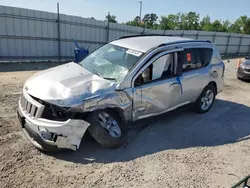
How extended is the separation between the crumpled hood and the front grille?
0.12 metres

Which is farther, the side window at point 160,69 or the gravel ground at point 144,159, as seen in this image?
the side window at point 160,69

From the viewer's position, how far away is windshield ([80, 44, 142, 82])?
3.95 m

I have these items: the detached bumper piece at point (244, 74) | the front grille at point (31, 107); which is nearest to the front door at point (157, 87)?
the front grille at point (31, 107)

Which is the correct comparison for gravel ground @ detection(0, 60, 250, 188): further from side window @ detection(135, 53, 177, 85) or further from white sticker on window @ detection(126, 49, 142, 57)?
white sticker on window @ detection(126, 49, 142, 57)

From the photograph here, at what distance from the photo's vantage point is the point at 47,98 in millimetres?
3244

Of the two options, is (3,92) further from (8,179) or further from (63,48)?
(63,48)

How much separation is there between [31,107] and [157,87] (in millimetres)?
2194

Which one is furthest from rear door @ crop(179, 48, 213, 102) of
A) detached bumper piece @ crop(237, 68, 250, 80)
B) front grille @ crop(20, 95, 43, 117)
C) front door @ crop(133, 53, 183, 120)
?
detached bumper piece @ crop(237, 68, 250, 80)

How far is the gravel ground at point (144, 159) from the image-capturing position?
3086 mm

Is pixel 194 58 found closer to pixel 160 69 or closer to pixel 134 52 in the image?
pixel 160 69

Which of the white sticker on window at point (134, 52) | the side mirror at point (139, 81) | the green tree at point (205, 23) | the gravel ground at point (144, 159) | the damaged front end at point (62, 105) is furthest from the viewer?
the green tree at point (205, 23)

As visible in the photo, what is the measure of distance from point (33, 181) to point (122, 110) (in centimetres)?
167

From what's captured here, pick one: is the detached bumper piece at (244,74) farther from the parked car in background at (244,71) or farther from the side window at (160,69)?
the side window at (160,69)

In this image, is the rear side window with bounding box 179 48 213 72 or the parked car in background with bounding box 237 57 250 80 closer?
the rear side window with bounding box 179 48 213 72
